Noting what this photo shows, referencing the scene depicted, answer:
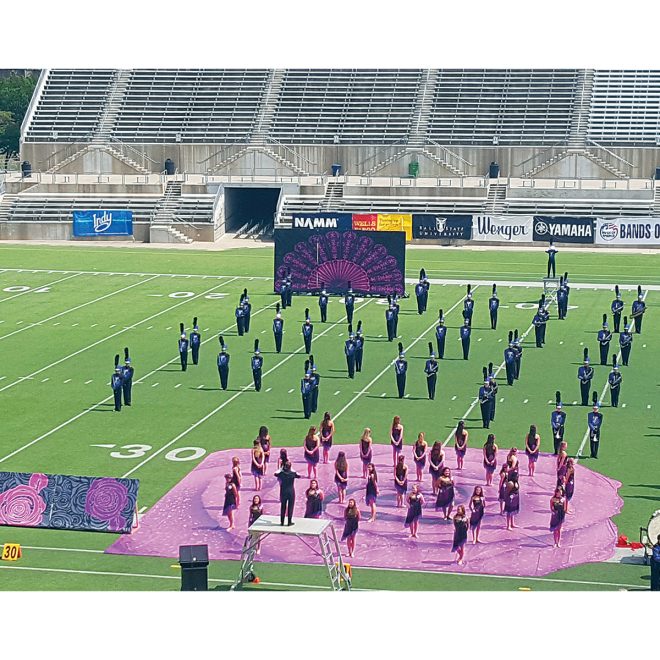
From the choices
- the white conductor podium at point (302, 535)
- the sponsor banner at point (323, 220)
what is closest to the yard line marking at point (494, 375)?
the white conductor podium at point (302, 535)

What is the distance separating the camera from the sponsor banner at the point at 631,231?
182 feet

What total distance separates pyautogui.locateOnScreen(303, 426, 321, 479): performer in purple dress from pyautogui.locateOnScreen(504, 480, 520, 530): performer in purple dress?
3.98 metres

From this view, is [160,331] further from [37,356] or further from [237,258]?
[237,258]

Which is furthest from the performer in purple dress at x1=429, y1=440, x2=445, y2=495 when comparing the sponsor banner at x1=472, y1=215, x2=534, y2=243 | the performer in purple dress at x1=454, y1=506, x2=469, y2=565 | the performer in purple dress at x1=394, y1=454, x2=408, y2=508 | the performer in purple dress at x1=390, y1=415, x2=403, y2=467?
the sponsor banner at x1=472, y1=215, x2=534, y2=243

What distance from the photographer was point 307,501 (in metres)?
22.7

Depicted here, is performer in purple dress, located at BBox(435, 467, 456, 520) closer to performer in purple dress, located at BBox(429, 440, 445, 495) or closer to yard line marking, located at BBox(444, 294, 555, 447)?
performer in purple dress, located at BBox(429, 440, 445, 495)

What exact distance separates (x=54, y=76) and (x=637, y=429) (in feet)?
168

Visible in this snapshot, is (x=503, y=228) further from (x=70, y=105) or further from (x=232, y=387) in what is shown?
(x=232, y=387)

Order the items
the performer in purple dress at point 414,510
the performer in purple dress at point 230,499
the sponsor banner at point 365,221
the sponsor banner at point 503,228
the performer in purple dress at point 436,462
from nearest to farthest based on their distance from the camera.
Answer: the performer in purple dress at point 414,510
the performer in purple dress at point 230,499
the performer in purple dress at point 436,462
the sponsor banner at point 365,221
the sponsor banner at point 503,228

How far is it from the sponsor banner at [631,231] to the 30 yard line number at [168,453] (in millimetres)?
31057

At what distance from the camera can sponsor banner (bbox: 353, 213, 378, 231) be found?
55844mm

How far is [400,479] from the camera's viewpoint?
24094mm

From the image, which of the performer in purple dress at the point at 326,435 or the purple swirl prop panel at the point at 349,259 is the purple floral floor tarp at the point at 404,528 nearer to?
the performer in purple dress at the point at 326,435

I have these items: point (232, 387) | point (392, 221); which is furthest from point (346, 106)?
point (232, 387)
